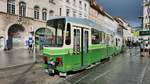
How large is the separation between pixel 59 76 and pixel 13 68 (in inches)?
184

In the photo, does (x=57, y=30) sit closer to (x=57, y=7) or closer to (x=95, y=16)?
(x=57, y=7)

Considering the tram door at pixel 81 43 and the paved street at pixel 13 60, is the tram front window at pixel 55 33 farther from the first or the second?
the paved street at pixel 13 60

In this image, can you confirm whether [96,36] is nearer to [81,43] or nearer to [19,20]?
[81,43]

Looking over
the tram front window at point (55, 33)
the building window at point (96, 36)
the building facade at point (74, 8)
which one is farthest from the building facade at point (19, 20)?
the tram front window at point (55, 33)

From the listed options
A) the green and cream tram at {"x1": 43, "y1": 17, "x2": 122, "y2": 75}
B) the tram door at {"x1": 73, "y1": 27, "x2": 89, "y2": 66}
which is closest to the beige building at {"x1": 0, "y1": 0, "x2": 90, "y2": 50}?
the tram door at {"x1": 73, "y1": 27, "x2": 89, "y2": 66}

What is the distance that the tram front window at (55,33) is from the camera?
13805mm

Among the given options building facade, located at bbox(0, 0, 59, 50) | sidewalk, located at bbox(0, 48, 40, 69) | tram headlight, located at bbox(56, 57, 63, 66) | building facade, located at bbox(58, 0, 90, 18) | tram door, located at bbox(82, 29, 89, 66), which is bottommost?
sidewalk, located at bbox(0, 48, 40, 69)

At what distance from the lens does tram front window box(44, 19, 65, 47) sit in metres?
Answer: 13.8

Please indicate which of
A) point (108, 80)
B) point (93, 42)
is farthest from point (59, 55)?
point (93, 42)

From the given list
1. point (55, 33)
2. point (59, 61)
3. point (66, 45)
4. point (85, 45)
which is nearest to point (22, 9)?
point (85, 45)

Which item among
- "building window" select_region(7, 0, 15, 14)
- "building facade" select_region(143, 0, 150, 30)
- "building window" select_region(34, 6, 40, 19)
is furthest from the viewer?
"building facade" select_region(143, 0, 150, 30)

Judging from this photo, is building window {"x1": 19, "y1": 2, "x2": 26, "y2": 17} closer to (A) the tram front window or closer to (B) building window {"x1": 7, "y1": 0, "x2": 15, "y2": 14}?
(B) building window {"x1": 7, "y1": 0, "x2": 15, "y2": 14}

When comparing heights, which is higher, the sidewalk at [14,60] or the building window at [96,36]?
the building window at [96,36]

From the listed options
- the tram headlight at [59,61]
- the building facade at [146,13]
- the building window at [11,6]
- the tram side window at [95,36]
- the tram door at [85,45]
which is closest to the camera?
the tram headlight at [59,61]
